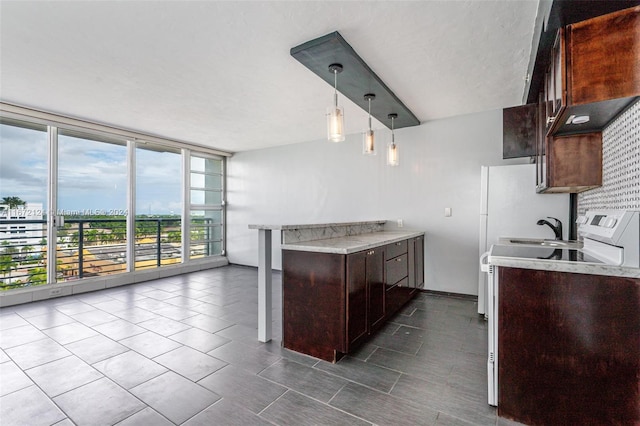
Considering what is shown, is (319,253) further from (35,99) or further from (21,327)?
(35,99)

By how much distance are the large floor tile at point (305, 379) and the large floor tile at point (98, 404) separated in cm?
81

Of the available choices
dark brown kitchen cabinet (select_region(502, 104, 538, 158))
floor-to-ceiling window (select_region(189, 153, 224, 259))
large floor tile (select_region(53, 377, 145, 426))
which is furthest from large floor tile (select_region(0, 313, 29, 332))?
dark brown kitchen cabinet (select_region(502, 104, 538, 158))

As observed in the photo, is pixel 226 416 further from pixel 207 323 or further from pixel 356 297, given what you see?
pixel 207 323

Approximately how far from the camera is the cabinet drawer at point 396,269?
116 inches

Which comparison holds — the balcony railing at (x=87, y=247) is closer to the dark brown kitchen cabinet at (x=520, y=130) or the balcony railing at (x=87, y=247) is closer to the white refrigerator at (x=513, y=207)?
the white refrigerator at (x=513, y=207)

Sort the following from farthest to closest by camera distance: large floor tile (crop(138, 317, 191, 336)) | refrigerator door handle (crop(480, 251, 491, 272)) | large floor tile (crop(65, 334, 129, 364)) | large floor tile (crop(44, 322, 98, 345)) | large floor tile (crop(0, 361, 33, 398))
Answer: large floor tile (crop(138, 317, 191, 336)), large floor tile (crop(44, 322, 98, 345)), large floor tile (crop(65, 334, 129, 364)), large floor tile (crop(0, 361, 33, 398)), refrigerator door handle (crop(480, 251, 491, 272))

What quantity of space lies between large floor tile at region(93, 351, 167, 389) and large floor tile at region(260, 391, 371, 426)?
976mm

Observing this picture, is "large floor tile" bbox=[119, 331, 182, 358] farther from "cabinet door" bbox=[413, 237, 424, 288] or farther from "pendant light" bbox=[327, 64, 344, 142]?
"cabinet door" bbox=[413, 237, 424, 288]

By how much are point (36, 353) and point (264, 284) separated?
1902mm

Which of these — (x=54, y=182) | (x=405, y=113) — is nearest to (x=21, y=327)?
(x=54, y=182)

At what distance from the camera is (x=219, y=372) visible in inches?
84.0

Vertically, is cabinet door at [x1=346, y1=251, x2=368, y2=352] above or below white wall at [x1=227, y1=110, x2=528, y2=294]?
below

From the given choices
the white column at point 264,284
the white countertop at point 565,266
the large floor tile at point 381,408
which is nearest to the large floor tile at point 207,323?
the white column at point 264,284

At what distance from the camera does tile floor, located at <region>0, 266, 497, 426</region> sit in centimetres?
169
